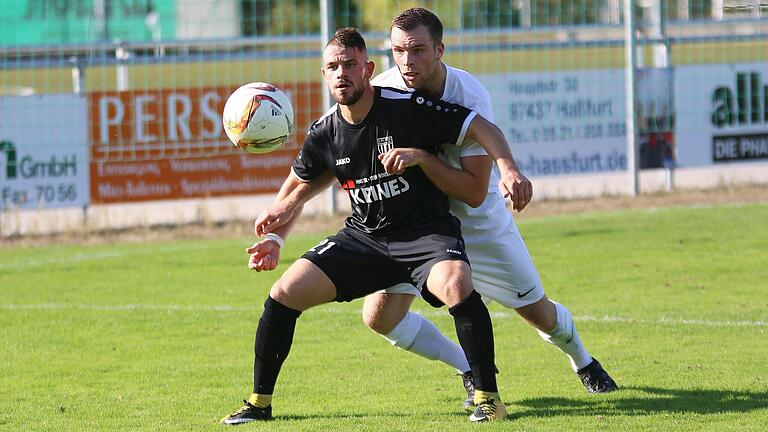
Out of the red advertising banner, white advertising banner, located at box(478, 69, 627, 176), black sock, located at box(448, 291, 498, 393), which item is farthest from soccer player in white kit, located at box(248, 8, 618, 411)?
white advertising banner, located at box(478, 69, 627, 176)

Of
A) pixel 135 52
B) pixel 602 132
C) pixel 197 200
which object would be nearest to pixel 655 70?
pixel 602 132

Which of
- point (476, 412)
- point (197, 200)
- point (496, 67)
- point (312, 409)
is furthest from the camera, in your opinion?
point (496, 67)

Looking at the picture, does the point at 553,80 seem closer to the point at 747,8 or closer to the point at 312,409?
the point at 747,8

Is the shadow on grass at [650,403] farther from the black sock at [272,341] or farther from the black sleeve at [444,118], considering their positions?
the black sleeve at [444,118]

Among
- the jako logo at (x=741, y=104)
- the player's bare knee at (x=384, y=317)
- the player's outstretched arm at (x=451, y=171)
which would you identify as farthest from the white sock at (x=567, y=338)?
the jako logo at (x=741, y=104)

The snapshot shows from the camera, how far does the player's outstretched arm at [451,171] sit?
6133mm

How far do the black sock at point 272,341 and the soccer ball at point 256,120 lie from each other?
852 mm

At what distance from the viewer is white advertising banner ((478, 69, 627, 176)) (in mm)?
17953

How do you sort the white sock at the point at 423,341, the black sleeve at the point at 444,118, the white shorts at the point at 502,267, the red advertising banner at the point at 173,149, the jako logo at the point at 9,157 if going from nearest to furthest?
1. the black sleeve at the point at 444,118
2. the white shorts at the point at 502,267
3. the white sock at the point at 423,341
4. the jako logo at the point at 9,157
5. the red advertising banner at the point at 173,149

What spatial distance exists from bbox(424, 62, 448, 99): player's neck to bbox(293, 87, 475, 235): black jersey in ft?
0.57

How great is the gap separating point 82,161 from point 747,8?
10.4 metres

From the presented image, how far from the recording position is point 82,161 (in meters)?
16.4

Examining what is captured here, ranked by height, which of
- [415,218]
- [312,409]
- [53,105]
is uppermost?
[53,105]

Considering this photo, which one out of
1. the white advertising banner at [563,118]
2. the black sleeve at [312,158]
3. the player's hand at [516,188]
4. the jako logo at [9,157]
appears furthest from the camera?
the white advertising banner at [563,118]
